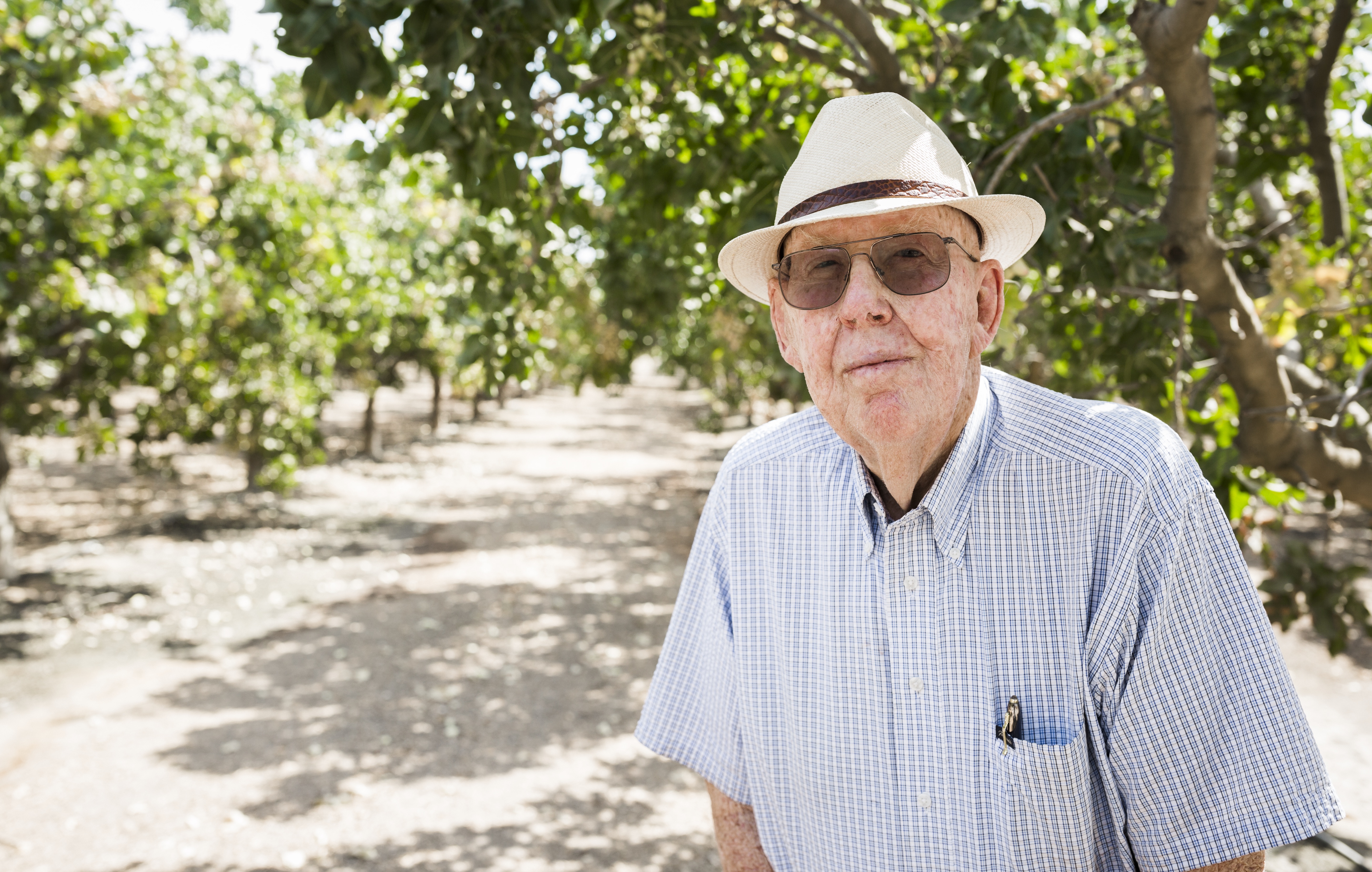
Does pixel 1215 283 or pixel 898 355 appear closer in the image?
pixel 898 355

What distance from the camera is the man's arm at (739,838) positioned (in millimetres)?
1821

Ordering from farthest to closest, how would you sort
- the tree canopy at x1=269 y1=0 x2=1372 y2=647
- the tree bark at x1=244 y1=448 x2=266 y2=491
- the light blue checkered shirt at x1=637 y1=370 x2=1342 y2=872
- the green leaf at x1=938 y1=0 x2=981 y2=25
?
the tree bark at x1=244 y1=448 x2=266 y2=491 < the green leaf at x1=938 y1=0 x2=981 y2=25 < the tree canopy at x1=269 y1=0 x2=1372 y2=647 < the light blue checkered shirt at x1=637 y1=370 x2=1342 y2=872

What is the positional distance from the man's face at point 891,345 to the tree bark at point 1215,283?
4.57 feet

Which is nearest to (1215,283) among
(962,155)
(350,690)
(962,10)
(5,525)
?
(962,155)

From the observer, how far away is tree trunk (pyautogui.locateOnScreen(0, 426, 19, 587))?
9500mm

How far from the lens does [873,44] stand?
3059 millimetres

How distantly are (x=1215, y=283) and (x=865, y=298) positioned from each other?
1961 mm

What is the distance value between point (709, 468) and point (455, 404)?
1750 cm

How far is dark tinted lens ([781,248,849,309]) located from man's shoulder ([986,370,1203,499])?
15.2 inches

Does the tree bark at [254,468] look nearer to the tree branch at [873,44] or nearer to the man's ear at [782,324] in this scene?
the tree branch at [873,44]

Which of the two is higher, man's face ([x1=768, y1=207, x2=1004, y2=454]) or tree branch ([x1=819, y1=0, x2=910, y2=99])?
tree branch ([x1=819, y1=0, x2=910, y2=99])

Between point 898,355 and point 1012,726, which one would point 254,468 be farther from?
point 1012,726

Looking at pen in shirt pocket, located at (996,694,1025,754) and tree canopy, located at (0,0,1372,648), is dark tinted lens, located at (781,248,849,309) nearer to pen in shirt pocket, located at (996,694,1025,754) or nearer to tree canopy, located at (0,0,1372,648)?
pen in shirt pocket, located at (996,694,1025,754)

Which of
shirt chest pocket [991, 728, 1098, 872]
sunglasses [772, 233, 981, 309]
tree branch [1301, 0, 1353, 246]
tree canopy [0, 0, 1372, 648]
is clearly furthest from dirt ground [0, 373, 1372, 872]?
sunglasses [772, 233, 981, 309]
